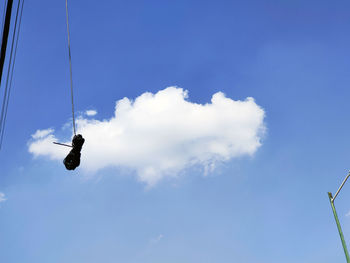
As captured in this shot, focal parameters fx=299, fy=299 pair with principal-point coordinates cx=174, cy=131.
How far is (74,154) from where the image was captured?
842 centimetres

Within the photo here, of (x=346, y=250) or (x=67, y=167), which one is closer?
(x=67, y=167)

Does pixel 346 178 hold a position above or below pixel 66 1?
below

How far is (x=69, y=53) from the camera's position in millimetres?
9461

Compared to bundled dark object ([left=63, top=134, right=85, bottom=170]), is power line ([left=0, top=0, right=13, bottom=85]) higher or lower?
higher

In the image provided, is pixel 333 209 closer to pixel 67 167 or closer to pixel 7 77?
pixel 67 167

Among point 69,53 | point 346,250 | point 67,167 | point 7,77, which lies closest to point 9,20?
point 69,53

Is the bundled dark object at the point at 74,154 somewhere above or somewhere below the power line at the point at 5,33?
below

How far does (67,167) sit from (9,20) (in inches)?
173

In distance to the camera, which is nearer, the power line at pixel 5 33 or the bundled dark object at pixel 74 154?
the power line at pixel 5 33

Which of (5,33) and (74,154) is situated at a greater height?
(5,33)

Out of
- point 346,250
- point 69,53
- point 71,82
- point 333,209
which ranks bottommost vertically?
point 346,250

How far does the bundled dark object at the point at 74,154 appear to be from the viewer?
833cm

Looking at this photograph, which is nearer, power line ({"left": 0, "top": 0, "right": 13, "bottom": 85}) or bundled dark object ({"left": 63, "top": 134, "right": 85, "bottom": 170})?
power line ({"left": 0, "top": 0, "right": 13, "bottom": 85})

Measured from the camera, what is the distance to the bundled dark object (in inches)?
328
